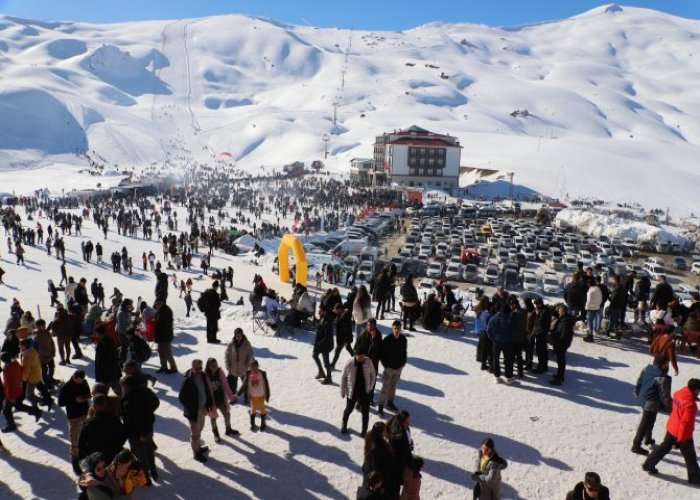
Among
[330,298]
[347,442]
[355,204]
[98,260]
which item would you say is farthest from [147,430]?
[355,204]

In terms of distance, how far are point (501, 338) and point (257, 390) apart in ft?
12.9

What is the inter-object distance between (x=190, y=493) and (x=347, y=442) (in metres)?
2.02

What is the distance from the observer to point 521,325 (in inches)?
314

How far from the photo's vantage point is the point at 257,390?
21.8 ft

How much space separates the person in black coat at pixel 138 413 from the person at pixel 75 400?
64 cm

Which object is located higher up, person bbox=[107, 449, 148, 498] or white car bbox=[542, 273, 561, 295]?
person bbox=[107, 449, 148, 498]

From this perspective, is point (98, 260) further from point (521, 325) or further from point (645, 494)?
point (645, 494)

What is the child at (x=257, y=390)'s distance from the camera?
21.7 ft

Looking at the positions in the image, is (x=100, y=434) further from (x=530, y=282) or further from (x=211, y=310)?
(x=530, y=282)

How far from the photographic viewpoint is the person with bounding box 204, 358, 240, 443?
6.06 m

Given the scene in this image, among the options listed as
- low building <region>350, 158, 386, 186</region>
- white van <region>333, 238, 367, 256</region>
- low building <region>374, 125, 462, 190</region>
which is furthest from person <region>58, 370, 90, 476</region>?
low building <region>350, 158, 386, 186</region>

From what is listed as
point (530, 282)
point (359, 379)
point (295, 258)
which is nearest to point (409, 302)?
point (359, 379)

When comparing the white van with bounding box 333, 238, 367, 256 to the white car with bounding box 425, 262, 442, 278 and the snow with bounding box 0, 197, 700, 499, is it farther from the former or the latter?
the snow with bounding box 0, 197, 700, 499

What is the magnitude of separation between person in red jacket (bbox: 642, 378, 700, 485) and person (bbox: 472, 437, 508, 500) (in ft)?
7.57
